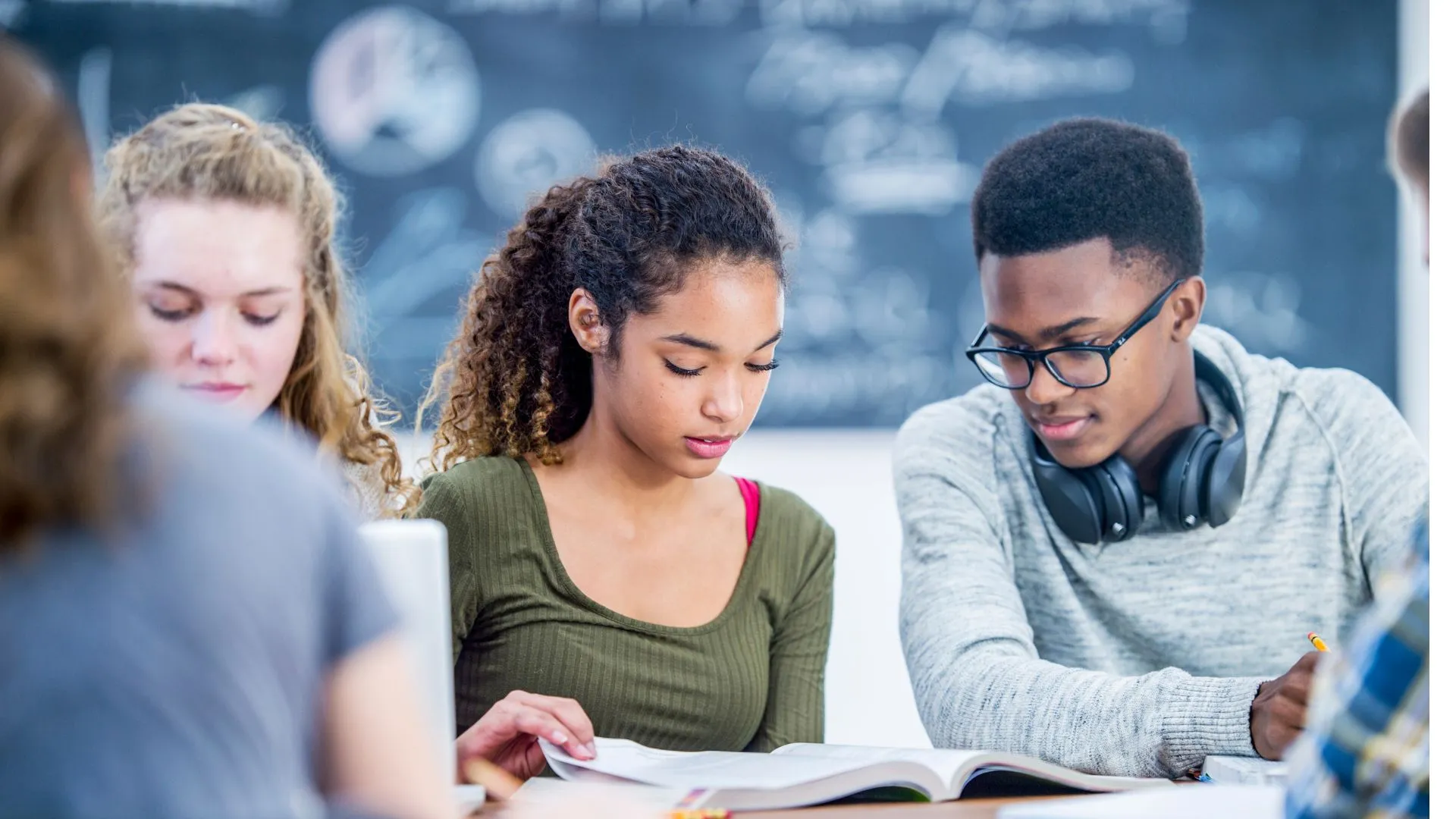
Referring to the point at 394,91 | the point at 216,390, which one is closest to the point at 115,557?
the point at 216,390

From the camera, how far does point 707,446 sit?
4.92ft

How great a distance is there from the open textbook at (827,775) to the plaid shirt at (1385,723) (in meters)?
0.39

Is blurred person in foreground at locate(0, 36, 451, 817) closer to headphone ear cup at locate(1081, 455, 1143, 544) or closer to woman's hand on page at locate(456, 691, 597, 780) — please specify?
woman's hand on page at locate(456, 691, 597, 780)

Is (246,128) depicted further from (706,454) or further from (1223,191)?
(1223,191)

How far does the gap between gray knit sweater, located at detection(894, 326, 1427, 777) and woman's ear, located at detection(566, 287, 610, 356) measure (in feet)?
1.55

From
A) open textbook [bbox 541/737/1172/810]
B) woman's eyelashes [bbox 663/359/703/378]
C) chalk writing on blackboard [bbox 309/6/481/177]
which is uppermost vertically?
chalk writing on blackboard [bbox 309/6/481/177]

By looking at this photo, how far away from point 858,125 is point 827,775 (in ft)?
6.55

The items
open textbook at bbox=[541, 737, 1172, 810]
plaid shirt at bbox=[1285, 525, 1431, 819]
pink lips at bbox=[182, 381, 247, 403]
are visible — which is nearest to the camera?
plaid shirt at bbox=[1285, 525, 1431, 819]

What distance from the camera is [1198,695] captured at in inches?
49.5

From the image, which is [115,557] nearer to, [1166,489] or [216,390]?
[216,390]

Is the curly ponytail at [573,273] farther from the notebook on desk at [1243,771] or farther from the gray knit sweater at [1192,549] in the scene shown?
the notebook on desk at [1243,771]

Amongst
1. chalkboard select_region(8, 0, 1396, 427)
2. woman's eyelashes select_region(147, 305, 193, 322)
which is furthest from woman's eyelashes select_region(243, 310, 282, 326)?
chalkboard select_region(8, 0, 1396, 427)

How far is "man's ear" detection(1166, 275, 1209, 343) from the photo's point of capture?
1656mm

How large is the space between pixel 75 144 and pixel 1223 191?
2663 mm
